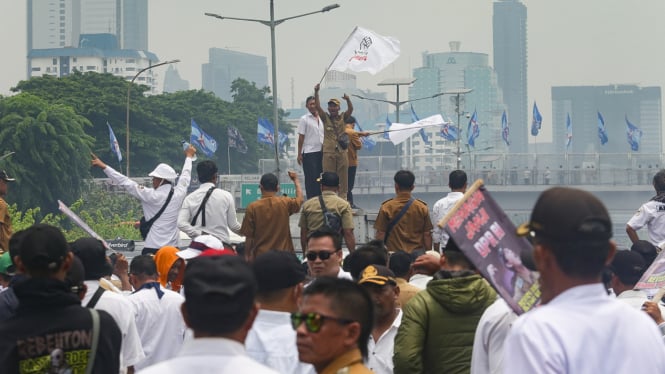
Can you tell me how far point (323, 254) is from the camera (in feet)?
→ 25.8

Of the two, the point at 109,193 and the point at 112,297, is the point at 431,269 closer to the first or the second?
the point at 112,297

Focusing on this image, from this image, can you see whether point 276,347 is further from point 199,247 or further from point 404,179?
point 404,179

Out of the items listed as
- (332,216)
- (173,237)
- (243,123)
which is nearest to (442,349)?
(332,216)

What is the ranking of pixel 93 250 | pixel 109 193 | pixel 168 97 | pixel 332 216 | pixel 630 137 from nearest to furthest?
pixel 93 250, pixel 332 216, pixel 109 193, pixel 630 137, pixel 168 97

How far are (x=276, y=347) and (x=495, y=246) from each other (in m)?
1.10

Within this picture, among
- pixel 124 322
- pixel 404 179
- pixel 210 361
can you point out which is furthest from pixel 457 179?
pixel 210 361

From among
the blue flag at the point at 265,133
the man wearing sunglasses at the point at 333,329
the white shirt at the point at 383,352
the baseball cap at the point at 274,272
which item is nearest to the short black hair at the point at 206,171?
the white shirt at the point at 383,352

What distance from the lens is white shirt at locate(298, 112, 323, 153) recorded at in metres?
17.6

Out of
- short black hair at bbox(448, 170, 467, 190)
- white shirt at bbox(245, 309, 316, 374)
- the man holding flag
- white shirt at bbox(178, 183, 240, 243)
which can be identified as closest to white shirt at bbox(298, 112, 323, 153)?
the man holding flag

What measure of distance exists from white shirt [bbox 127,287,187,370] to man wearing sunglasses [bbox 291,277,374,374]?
329 cm

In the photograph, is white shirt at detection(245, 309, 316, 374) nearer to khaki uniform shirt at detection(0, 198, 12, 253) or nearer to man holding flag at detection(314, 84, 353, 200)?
khaki uniform shirt at detection(0, 198, 12, 253)

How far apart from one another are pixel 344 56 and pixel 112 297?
44.5ft

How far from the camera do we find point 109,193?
75625 mm

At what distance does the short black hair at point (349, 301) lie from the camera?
4789mm
